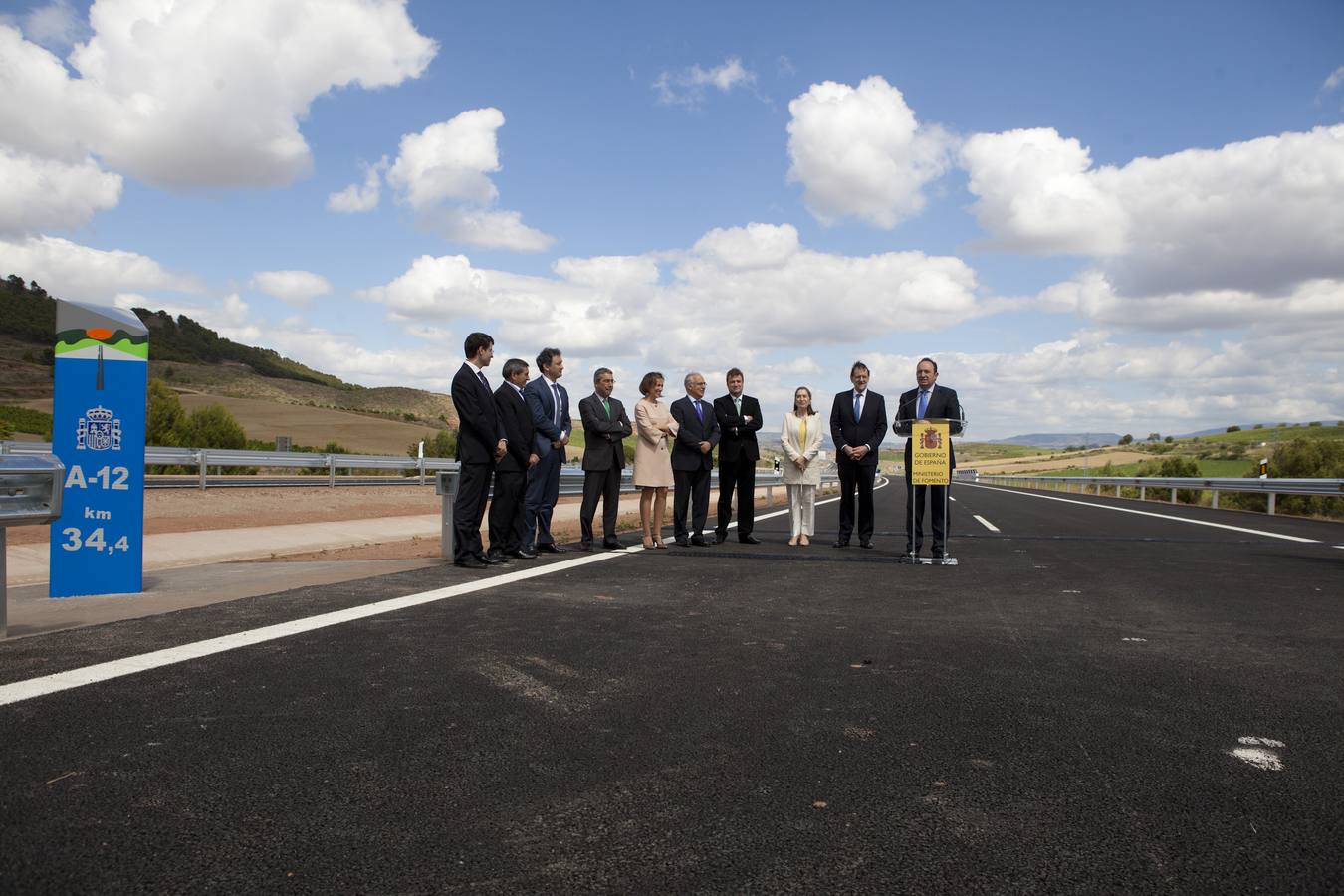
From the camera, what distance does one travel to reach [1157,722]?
3.44 m

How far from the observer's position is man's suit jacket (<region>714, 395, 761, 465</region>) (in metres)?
10.8

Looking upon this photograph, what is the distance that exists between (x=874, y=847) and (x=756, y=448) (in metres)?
8.71

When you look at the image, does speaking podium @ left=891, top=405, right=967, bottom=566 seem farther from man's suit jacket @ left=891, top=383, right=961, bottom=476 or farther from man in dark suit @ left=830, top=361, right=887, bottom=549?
man in dark suit @ left=830, top=361, right=887, bottom=549

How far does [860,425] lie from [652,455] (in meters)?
2.49

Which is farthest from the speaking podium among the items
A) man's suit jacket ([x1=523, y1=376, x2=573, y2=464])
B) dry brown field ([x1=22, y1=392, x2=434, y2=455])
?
dry brown field ([x1=22, y1=392, x2=434, y2=455])

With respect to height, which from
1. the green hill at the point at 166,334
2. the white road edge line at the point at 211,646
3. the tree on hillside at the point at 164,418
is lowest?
the white road edge line at the point at 211,646

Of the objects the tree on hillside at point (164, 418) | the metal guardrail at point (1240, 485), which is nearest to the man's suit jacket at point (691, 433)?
the metal guardrail at point (1240, 485)

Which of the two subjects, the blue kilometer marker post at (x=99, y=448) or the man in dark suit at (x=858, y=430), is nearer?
the blue kilometer marker post at (x=99, y=448)

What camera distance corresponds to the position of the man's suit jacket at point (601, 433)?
32.2 ft

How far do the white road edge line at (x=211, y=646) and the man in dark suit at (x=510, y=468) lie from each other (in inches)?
54.9

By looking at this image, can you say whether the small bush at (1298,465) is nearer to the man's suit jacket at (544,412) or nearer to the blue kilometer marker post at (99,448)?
the man's suit jacket at (544,412)

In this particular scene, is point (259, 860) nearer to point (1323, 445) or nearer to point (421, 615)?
point (421, 615)

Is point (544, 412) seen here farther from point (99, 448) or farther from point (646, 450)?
point (99, 448)

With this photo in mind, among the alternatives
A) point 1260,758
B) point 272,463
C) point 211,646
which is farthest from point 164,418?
point 1260,758
